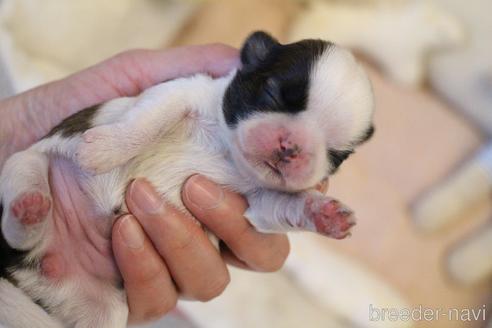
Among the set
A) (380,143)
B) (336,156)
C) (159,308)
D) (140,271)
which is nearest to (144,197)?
(140,271)

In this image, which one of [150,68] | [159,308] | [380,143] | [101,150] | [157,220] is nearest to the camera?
[101,150]

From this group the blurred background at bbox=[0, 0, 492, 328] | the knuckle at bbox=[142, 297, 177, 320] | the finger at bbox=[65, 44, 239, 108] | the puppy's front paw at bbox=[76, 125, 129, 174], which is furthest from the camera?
the blurred background at bbox=[0, 0, 492, 328]

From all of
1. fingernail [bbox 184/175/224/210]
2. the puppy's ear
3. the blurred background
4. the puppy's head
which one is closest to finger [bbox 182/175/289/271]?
fingernail [bbox 184/175/224/210]

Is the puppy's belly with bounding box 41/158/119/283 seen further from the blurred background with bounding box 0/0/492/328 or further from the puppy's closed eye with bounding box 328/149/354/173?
the blurred background with bounding box 0/0/492/328

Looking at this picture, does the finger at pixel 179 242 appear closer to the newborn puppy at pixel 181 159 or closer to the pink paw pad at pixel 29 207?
the newborn puppy at pixel 181 159

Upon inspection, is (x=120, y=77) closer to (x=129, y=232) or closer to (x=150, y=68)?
(x=150, y=68)

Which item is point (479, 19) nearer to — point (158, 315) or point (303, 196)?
point (303, 196)
